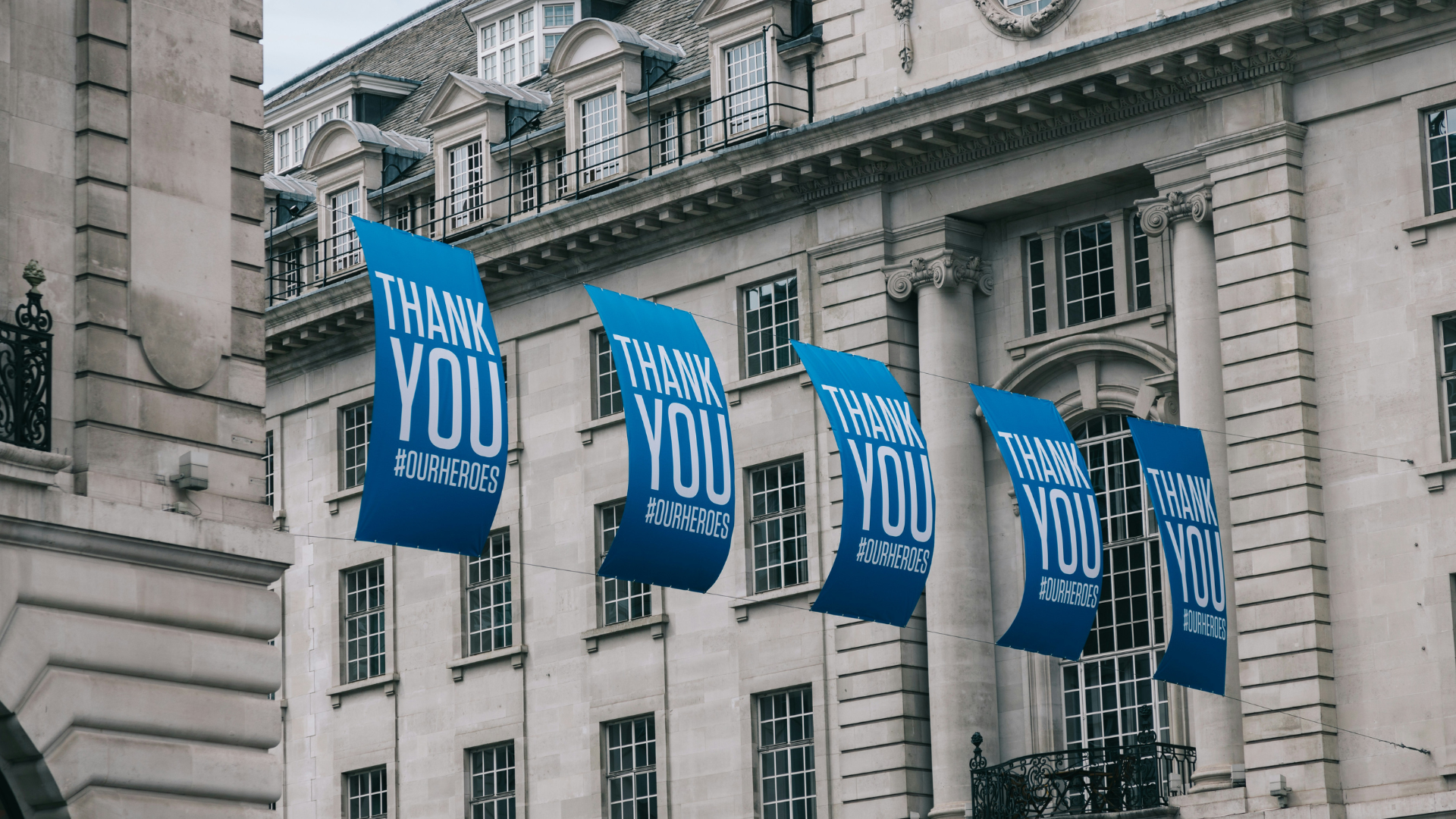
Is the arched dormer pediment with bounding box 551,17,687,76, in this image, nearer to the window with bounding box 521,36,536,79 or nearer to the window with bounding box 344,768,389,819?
the window with bounding box 521,36,536,79

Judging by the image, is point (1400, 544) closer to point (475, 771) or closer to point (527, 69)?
point (475, 771)

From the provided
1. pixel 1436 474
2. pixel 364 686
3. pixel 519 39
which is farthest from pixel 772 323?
pixel 1436 474

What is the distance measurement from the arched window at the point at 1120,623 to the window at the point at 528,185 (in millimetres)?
12707

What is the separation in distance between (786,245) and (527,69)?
10582mm

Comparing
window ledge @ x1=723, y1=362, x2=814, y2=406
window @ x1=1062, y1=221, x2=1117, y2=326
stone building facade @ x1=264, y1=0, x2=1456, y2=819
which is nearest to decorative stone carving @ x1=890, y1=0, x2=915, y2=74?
stone building facade @ x1=264, y1=0, x2=1456, y2=819

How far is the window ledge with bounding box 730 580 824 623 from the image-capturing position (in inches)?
1521

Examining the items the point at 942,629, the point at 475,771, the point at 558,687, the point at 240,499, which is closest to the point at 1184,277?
the point at 942,629

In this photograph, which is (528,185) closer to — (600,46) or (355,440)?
(600,46)

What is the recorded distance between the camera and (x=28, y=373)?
18266 mm

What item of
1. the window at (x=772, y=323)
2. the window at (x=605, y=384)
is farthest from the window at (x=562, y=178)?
the window at (x=772, y=323)

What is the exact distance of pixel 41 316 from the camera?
1845cm

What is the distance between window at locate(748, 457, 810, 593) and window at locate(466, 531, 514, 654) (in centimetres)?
567

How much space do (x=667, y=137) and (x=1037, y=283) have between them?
8.00 meters

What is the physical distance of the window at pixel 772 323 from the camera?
40.2m
